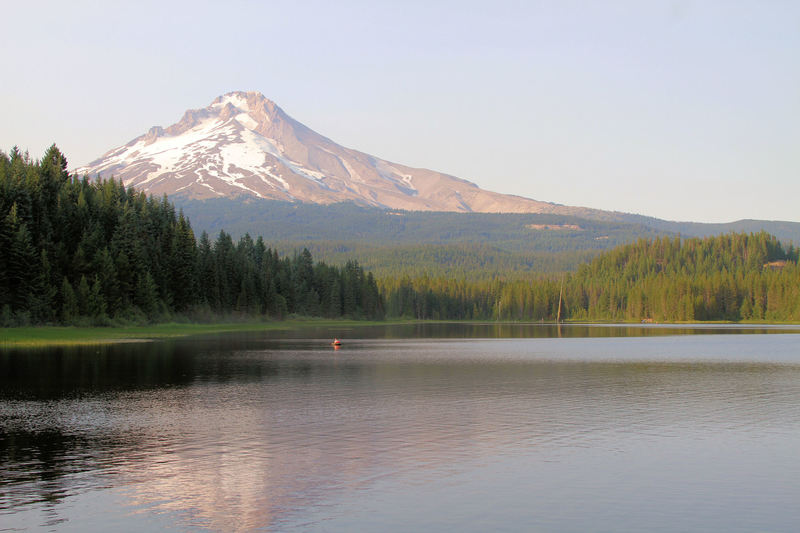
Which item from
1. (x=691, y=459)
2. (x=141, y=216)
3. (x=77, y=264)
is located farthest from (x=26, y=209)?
(x=691, y=459)

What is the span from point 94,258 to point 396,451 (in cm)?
8590

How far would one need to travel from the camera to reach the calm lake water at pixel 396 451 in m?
17.7

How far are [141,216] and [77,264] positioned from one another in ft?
81.7

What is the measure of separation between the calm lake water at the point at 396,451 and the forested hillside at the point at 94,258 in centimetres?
4388

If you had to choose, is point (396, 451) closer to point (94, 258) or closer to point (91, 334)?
point (91, 334)

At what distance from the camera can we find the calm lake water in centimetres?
1772

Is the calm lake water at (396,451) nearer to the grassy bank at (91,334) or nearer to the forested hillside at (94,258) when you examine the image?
the grassy bank at (91,334)

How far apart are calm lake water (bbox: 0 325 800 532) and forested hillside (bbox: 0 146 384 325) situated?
43.9 metres

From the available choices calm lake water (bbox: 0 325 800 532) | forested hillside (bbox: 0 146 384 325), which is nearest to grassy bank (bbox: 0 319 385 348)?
forested hillside (bbox: 0 146 384 325)

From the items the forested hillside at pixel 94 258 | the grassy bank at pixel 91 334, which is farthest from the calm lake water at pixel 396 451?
the forested hillside at pixel 94 258

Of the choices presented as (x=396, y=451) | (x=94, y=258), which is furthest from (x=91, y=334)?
(x=396, y=451)

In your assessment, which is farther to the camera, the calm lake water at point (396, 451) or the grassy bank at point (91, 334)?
the grassy bank at point (91, 334)

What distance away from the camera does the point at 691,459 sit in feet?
78.6

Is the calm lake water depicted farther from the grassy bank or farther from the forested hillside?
the forested hillside
